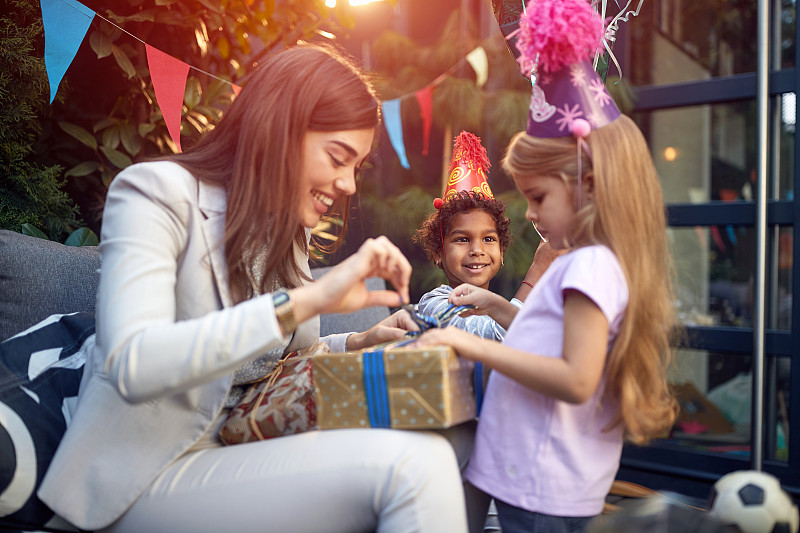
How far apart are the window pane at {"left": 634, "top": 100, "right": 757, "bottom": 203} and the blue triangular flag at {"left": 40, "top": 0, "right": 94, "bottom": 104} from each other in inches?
98.0

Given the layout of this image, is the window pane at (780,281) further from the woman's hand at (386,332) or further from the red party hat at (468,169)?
the woman's hand at (386,332)

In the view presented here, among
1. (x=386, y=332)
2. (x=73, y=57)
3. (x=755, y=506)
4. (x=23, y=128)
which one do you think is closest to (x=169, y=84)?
(x=73, y=57)

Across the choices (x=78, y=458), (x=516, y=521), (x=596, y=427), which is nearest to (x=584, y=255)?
(x=596, y=427)

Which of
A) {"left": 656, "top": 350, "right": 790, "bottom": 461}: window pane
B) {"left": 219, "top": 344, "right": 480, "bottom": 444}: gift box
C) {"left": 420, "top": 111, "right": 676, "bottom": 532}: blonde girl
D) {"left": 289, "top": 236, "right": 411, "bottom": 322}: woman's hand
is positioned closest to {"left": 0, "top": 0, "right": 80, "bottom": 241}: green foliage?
{"left": 219, "top": 344, "right": 480, "bottom": 444}: gift box

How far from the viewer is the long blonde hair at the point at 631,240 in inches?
44.1

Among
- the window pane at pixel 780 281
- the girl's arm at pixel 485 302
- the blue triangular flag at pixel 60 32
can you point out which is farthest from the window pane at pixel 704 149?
the blue triangular flag at pixel 60 32

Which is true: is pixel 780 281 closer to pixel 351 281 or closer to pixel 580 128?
pixel 580 128

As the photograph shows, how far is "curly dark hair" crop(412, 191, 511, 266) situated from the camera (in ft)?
6.64

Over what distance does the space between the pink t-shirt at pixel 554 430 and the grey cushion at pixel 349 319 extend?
3.59ft

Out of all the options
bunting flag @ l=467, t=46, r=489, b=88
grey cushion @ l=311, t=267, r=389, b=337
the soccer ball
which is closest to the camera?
the soccer ball

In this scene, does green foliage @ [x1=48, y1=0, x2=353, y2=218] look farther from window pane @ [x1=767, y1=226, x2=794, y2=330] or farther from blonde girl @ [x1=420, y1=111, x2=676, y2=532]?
window pane @ [x1=767, y1=226, x2=794, y2=330]

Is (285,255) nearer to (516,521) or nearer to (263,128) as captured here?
(263,128)

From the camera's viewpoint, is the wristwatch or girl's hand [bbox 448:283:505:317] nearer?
the wristwatch

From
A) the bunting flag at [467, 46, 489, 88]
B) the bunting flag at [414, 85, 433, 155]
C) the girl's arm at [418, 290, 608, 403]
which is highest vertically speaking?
the bunting flag at [467, 46, 489, 88]
